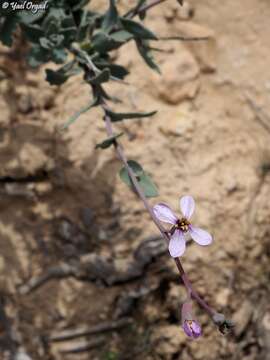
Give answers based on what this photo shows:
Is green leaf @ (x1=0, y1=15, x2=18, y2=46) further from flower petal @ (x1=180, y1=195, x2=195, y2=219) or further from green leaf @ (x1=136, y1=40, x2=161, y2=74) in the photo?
flower petal @ (x1=180, y1=195, x2=195, y2=219)

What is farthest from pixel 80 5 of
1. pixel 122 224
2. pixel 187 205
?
pixel 187 205

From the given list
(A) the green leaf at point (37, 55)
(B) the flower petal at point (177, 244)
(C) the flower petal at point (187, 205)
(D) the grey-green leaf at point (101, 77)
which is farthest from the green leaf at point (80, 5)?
(B) the flower petal at point (177, 244)

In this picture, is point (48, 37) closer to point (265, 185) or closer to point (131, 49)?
point (131, 49)

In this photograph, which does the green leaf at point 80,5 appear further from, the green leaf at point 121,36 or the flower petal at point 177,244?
the flower petal at point 177,244

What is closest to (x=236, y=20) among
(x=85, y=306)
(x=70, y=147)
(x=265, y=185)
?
(x=265, y=185)

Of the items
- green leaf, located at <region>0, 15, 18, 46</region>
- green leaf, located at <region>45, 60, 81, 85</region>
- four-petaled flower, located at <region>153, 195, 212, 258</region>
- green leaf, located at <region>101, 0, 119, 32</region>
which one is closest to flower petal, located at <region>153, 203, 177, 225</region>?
four-petaled flower, located at <region>153, 195, 212, 258</region>

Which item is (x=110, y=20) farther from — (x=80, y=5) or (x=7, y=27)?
(x=7, y=27)

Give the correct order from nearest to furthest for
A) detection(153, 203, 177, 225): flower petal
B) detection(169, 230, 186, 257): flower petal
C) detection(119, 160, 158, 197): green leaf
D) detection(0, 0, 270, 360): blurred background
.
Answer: detection(169, 230, 186, 257): flower petal < detection(153, 203, 177, 225): flower petal < detection(119, 160, 158, 197): green leaf < detection(0, 0, 270, 360): blurred background
